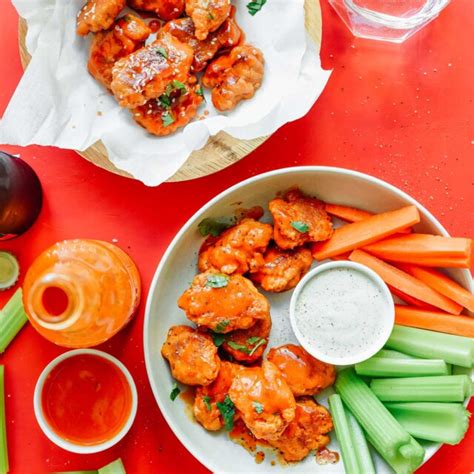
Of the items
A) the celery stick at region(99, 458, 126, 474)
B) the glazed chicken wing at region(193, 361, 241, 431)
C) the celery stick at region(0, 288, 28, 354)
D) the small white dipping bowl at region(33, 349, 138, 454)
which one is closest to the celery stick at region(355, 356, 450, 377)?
the glazed chicken wing at region(193, 361, 241, 431)

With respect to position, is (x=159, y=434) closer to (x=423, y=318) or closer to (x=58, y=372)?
(x=58, y=372)

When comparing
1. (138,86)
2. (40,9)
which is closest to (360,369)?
(138,86)

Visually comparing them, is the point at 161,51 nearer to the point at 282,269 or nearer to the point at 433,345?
the point at 282,269

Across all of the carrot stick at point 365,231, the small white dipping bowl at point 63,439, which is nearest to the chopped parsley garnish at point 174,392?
the small white dipping bowl at point 63,439

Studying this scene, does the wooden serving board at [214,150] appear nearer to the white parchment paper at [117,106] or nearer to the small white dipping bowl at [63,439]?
the white parchment paper at [117,106]

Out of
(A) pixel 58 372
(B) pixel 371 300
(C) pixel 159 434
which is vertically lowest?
(C) pixel 159 434

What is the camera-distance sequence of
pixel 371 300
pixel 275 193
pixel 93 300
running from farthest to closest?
1. pixel 275 193
2. pixel 371 300
3. pixel 93 300
